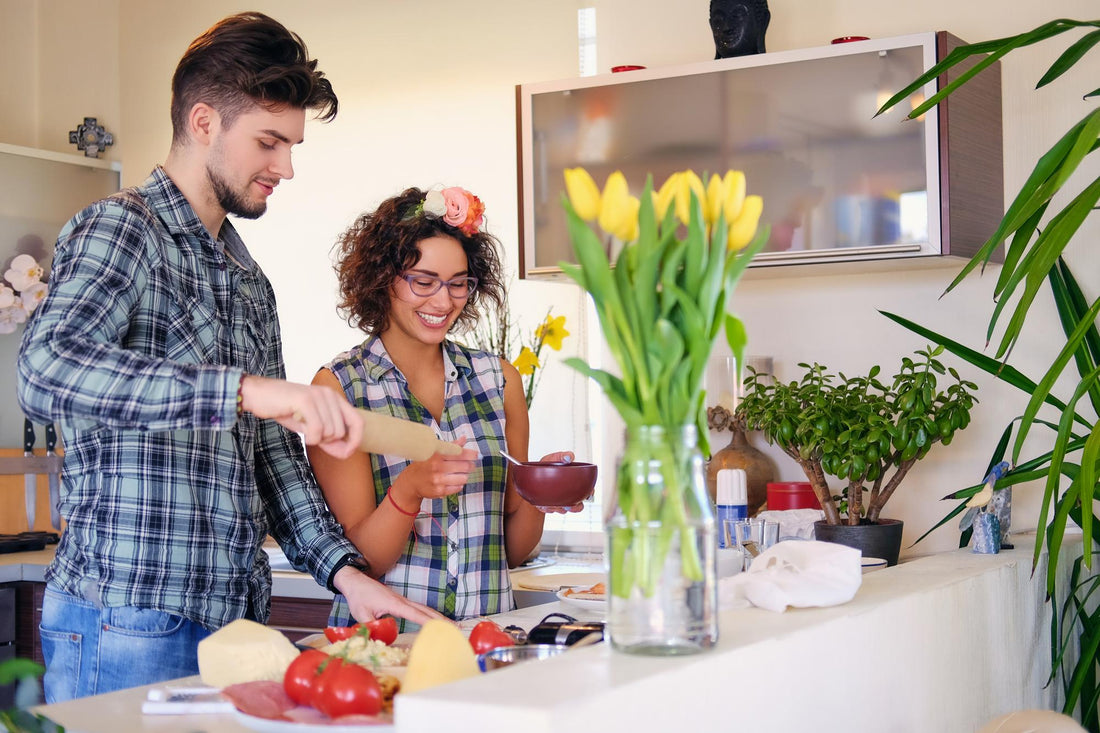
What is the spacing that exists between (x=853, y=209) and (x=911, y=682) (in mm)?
1491

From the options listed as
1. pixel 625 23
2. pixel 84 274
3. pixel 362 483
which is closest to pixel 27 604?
pixel 362 483

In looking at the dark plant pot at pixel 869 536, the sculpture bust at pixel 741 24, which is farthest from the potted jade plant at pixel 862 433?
the sculpture bust at pixel 741 24

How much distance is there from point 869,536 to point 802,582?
1.19 meters

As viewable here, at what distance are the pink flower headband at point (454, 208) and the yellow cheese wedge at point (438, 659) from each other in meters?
1.21

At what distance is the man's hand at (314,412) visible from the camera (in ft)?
4.66

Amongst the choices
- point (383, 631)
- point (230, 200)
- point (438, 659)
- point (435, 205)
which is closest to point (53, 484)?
point (435, 205)

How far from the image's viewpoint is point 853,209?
2785 millimetres

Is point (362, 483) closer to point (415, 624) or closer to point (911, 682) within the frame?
point (415, 624)

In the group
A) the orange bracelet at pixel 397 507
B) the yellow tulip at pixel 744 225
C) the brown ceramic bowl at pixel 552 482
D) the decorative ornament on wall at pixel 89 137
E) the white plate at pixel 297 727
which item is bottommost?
the white plate at pixel 297 727

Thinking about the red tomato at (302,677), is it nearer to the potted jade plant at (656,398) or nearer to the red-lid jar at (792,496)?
the potted jade plant at (656,398)

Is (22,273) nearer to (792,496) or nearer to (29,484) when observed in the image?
(29,484)

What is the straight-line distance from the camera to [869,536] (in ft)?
8.23

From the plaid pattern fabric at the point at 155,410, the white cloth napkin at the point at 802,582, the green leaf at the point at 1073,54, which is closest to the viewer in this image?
the white cloth napkin at the point at 802,582

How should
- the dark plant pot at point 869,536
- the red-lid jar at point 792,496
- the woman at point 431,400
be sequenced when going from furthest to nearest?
the red-lid jar at point 792,496 < the dark plant pot at point 869,536 < the woman at point 431,400
